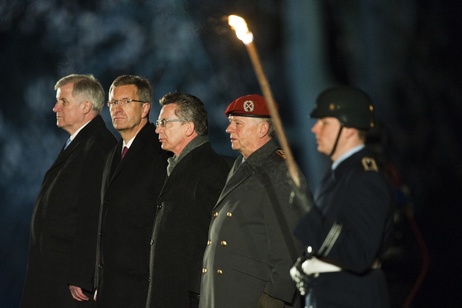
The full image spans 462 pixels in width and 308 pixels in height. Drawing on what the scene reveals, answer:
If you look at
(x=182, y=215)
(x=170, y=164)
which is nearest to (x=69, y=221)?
(x=170, y=164)

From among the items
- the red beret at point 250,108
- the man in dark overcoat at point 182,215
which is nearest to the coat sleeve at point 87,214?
the man in dark overcoat at point 182,215

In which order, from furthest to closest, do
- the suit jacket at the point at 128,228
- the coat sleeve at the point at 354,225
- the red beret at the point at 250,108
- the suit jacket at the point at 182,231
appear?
the suit jacket at the point at 128,228 < the suit jacket at the point at 182,231 < the red beret at the point at 250,108 < the coat sleeve at the point at 354,225

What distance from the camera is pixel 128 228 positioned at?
605 cm

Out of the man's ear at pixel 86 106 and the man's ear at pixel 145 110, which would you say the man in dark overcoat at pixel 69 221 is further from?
the man's ear at pixel 145 110

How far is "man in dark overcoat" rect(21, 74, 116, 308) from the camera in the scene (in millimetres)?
6285

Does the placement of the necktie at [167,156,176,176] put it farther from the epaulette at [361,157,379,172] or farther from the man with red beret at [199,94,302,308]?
the epaulette at [361,157,379,172]

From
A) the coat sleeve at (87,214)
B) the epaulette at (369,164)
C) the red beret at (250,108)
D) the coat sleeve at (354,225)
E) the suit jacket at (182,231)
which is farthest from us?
the coat sleeve at (87,214)

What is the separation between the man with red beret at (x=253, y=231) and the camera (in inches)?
201

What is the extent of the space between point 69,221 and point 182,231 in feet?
3.32

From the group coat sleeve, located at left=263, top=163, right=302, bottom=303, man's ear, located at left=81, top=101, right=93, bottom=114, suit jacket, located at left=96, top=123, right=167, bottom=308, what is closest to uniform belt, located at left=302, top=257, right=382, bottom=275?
coat sleeve, located at left=263, top=163, right=302, bottom=303

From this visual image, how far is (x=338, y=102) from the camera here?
4.34m

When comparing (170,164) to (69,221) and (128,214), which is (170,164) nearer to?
(128,214)

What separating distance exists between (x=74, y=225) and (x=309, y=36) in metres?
1.90

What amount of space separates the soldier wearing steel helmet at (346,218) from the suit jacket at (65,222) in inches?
86.5
